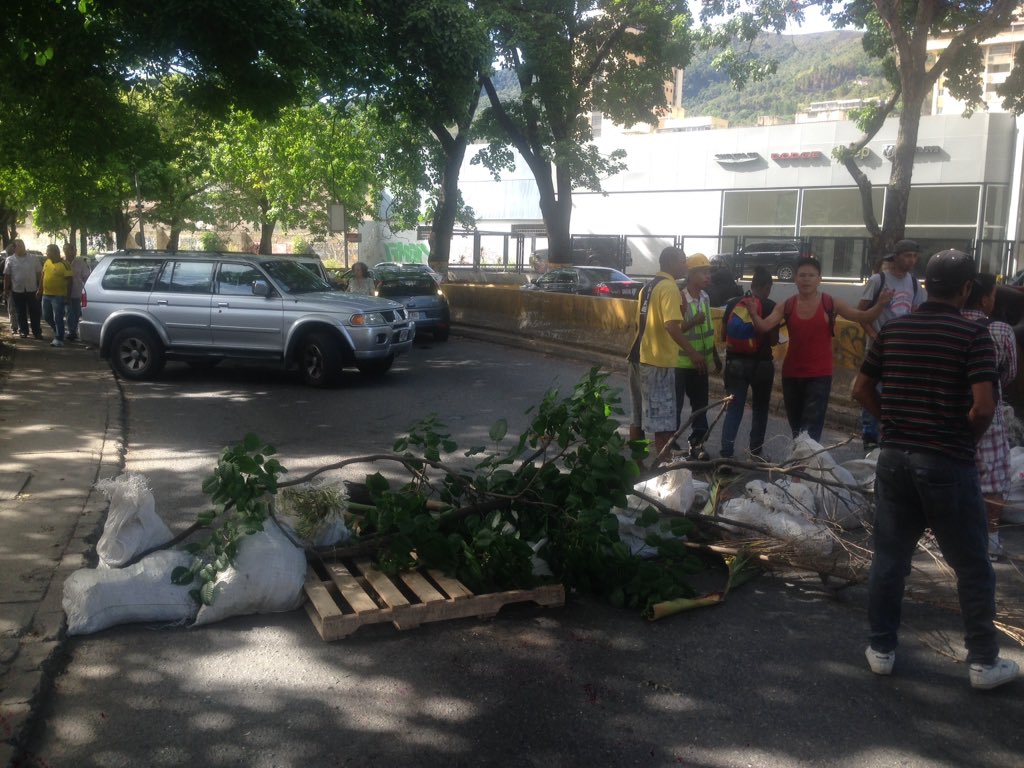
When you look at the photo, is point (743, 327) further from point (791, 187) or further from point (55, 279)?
point (791, 187)

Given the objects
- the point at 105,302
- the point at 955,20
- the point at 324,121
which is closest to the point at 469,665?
the point at 105,302

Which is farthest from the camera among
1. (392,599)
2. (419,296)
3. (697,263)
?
(419,296)

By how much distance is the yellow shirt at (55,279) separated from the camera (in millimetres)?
17234

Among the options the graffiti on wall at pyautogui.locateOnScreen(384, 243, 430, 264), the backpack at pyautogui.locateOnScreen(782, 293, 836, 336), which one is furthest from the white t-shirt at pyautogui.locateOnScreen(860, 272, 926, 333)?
the graffiti on wall at pyautogui.locateOnScreen(384, 243, 430, 264)

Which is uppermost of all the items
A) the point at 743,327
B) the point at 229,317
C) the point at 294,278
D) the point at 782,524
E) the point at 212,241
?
the point at 212,241

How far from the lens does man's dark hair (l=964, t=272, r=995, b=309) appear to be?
609 cm

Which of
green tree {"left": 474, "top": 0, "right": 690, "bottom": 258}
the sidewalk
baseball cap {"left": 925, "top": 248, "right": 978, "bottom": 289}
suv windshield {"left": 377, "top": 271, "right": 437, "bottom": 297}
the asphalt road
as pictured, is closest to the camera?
the asphalt road

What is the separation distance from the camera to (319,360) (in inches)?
503

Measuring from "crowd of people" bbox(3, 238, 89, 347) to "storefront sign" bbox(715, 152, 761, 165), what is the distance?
109ft

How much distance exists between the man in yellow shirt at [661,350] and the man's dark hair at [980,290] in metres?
2.05

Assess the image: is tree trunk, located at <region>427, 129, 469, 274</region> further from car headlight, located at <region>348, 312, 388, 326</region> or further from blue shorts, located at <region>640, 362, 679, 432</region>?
blue shorts, located at <region>640, 362, 679, 432</region>

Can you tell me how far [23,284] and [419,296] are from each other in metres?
7.34

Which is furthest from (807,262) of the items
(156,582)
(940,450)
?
(156,582)

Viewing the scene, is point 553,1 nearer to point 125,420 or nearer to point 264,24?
point 264,24
